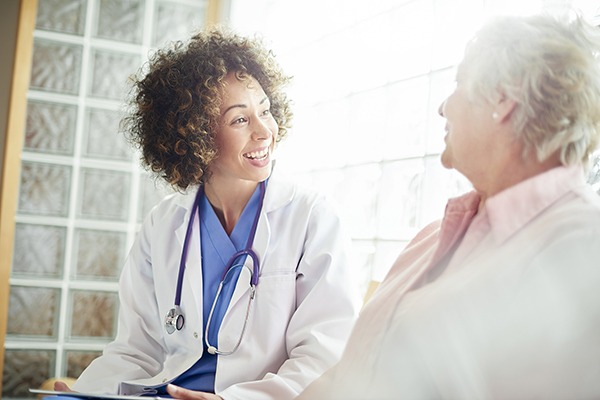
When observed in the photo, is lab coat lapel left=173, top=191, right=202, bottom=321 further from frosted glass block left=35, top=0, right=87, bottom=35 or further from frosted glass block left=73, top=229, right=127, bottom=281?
frosted glass block left=35, top=0, right=87, bottom=35

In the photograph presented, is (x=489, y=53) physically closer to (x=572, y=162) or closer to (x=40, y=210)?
(x=572, y=162)

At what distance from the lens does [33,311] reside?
3732 millimetres

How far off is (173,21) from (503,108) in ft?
9.96

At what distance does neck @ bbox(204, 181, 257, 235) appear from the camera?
217cm

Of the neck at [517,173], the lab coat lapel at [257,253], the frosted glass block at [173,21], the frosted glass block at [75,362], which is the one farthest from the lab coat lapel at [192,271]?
the frosted glass block at [173,21]

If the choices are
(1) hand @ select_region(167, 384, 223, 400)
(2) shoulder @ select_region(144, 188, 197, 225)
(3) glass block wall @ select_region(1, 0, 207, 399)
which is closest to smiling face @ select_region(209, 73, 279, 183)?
(2) shoulder @ select_region(144, 188, 197, 225)

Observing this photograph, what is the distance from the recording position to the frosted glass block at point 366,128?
9.57 feet

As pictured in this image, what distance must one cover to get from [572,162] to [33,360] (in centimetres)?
318

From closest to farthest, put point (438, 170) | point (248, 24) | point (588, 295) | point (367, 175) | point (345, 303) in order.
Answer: point (588, 295)
point (345, 303)
point (438, 170)
point (367, 175)
point (248, 24)

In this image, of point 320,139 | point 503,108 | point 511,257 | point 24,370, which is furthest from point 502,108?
point 24,370

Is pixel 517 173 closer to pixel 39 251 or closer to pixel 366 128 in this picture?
pixel 366 128

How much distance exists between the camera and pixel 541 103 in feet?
3.94

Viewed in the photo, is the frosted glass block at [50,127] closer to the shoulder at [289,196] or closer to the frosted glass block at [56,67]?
the frosted glass block at [56,67]

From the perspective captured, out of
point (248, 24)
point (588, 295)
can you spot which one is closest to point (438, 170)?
point (588, 295)
